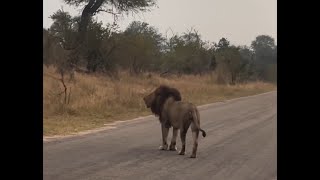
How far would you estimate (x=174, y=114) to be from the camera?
945cm

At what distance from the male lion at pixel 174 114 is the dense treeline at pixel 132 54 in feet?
39.7

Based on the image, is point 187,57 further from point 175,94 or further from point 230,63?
point 175,94

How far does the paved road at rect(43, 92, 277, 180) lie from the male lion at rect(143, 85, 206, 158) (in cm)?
31

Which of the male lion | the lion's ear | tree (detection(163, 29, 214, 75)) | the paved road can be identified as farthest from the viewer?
tree (detection(163, 29, 214, 75))

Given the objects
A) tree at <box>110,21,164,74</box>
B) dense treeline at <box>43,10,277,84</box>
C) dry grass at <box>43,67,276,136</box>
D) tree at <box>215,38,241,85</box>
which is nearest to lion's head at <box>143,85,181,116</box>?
dry grass at <box>43,67,276,136</box>

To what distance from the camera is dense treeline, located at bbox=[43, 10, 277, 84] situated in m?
32.9

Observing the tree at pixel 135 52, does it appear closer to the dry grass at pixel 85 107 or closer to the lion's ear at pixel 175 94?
the dry grass at pixel 85 107

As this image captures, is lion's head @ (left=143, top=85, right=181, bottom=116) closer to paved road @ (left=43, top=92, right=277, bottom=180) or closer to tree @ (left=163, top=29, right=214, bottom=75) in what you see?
paved road @ (left=43, top=92, right=277, bottom=180)

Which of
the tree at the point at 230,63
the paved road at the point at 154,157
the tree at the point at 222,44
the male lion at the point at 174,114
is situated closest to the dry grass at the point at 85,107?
the paved road at the point at 154,157

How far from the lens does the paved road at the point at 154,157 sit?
735cm

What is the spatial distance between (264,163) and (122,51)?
31080 mm
